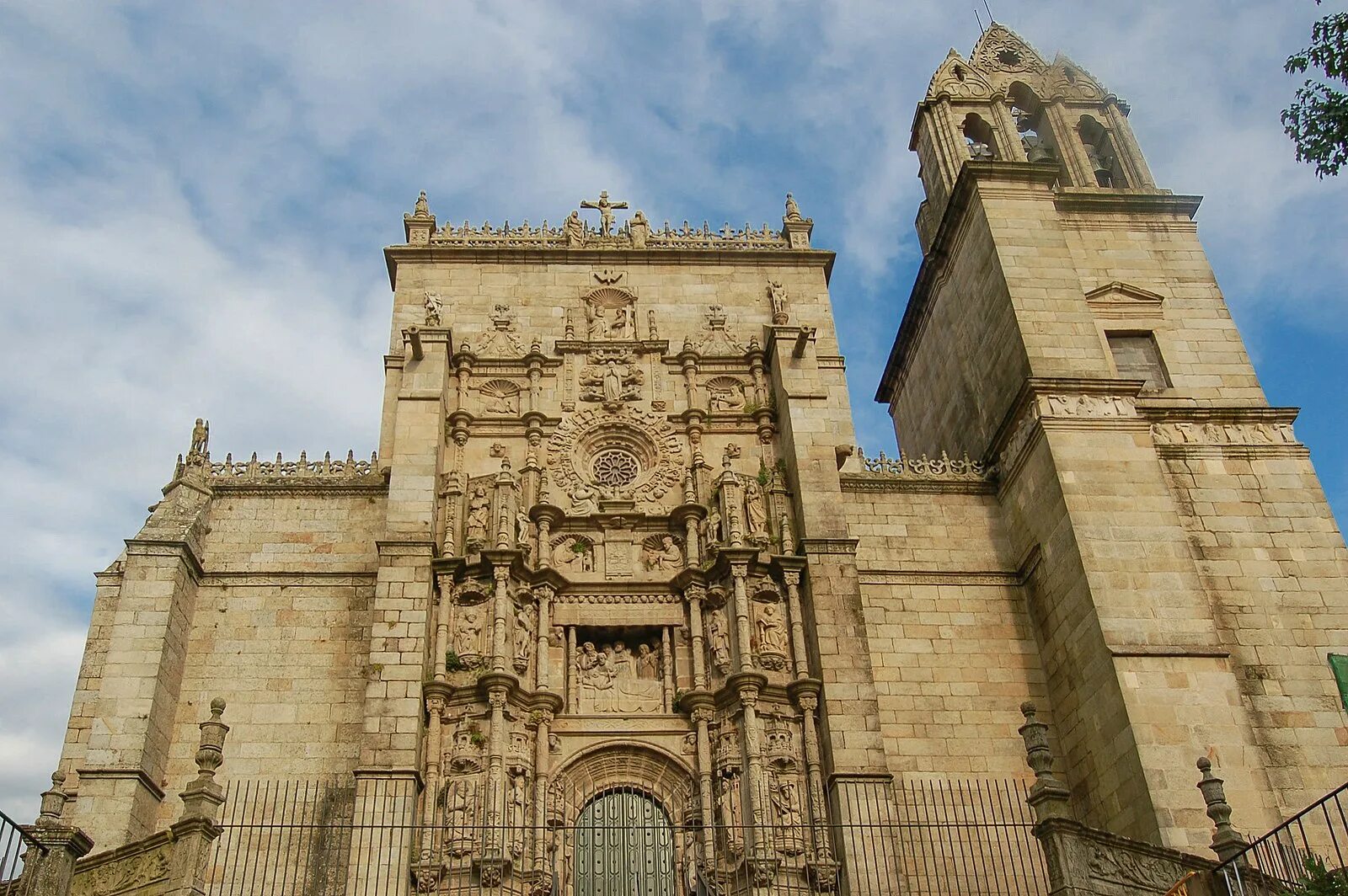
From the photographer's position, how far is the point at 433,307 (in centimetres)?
1902

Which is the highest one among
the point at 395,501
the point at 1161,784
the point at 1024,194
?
the point at 1024,194

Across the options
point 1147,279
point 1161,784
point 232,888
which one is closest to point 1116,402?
point 1147,279

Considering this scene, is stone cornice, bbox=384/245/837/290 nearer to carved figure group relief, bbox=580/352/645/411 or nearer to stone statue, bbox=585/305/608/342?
stone statue, bbox=585/305/608/342

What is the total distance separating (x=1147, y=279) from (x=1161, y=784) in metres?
9.73

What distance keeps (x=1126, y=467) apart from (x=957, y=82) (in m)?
10.9

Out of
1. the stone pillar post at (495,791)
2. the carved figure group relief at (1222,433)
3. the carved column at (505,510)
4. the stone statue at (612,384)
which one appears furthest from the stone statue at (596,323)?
the carved figure group relief at (1222,433)

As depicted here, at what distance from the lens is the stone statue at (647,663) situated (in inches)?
639

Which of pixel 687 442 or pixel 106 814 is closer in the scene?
pixel 106 814

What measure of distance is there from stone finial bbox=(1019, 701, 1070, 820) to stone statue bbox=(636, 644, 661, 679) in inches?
233

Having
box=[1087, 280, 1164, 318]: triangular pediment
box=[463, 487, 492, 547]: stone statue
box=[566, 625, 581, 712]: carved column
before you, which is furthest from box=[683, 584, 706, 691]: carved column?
box=[1087, 280, 1164, 318]: triangular pediment

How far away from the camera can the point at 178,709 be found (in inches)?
609

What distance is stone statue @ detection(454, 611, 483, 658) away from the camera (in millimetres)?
15562

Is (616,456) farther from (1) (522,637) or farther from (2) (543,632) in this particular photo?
(1) (522,637)

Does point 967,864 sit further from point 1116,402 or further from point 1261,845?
Result: point 1116,402
